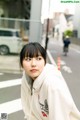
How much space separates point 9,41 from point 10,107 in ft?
33.0

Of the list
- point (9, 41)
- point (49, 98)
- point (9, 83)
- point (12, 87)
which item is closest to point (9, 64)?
point (9, 41)

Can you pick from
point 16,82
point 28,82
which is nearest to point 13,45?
point 16,82

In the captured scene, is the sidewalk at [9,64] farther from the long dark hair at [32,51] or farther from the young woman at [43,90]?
the long dark hair at [32,51]

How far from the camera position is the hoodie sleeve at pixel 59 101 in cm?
232

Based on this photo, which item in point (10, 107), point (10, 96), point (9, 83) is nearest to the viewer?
point (10, 107)

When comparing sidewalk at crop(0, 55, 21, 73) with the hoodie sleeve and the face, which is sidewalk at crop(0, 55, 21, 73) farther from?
the hoodie sleeve

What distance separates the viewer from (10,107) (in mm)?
8273

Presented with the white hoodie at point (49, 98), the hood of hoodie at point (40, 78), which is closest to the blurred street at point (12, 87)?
the white hoodie at point (49, 98)

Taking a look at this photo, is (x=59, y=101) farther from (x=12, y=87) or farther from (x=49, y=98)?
(x=12, y=87)

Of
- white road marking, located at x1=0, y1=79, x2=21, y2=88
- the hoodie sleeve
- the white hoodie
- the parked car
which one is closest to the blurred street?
white road marking, located at x1=0, y1=79, x2=21, y2=88

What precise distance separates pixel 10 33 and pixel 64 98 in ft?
52.5

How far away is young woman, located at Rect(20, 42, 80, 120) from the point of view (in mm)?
2332

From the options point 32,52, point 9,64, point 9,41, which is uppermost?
point 32,52

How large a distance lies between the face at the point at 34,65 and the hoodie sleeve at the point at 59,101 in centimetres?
17
